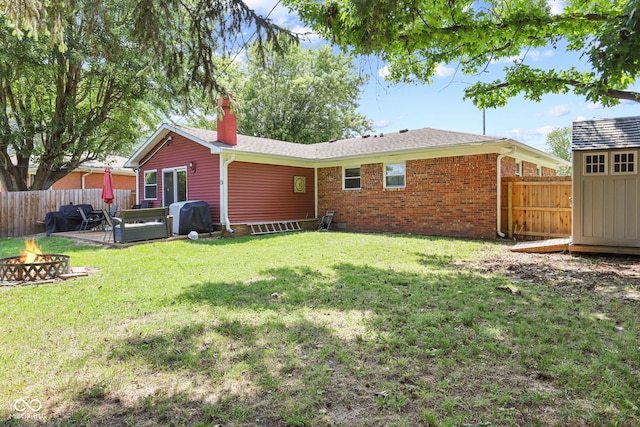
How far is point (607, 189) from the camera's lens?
8125mm

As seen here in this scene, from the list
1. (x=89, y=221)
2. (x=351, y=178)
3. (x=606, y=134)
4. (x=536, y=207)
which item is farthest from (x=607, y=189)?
(x=89, y=221)

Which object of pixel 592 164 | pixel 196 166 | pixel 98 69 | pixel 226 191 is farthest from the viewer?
pixel 98 69

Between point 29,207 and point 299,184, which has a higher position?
point 299,184

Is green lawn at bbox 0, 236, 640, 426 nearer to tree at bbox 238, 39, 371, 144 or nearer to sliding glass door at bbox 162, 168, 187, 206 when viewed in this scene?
sliding glass door at bbox 162, 168, 187, 206

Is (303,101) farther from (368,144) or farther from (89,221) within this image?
(89,221)

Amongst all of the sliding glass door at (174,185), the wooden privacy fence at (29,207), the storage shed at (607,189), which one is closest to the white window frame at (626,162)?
the storage shed at (607,189)

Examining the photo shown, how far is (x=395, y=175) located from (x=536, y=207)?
4548 mm

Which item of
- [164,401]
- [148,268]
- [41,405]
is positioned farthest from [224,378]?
[148,268]

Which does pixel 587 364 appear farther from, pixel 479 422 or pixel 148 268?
pixel 148 268

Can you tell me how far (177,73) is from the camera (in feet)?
16.1

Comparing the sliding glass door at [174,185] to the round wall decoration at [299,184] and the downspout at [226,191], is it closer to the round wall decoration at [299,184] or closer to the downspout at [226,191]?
the downspout at [226,191]

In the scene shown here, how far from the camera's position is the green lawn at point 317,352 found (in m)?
2.37

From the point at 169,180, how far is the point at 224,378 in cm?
1295

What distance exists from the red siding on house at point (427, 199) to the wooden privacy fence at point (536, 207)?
0.48 metres
